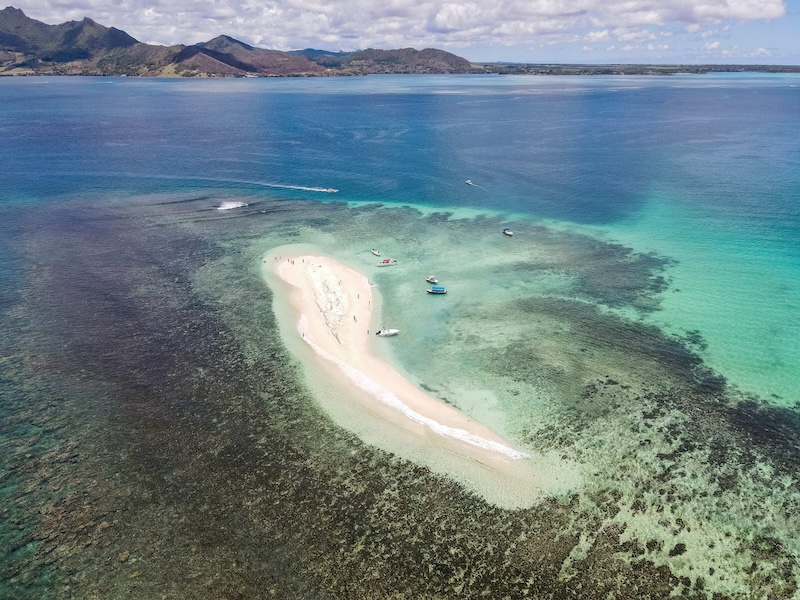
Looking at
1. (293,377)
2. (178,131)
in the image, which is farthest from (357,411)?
(178,131)

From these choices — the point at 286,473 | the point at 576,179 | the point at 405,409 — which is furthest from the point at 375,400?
the point at 576,179

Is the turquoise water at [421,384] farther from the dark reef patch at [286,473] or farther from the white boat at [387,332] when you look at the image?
the white boat at [387,332]

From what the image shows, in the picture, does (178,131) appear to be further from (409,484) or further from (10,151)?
(409,484)

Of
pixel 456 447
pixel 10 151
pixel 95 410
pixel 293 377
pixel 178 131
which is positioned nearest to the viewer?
pixel 456 447

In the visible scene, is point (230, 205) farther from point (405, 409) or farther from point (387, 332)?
point (405, 409)

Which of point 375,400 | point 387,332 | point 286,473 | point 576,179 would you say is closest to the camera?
point 286,473

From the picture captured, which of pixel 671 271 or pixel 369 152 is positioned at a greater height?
pixel 369 152

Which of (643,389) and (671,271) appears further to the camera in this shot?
(671,271)

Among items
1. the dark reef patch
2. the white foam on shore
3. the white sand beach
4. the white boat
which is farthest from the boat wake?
the white boat
